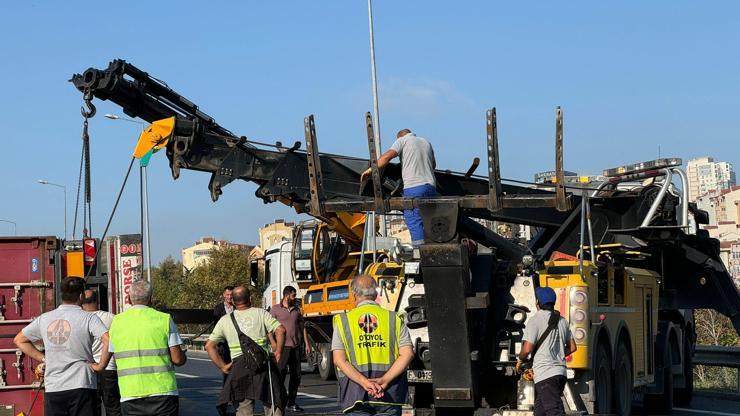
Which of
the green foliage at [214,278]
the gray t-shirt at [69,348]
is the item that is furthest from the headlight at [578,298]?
the green foliage at [214,278]

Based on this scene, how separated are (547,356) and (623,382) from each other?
148 inches

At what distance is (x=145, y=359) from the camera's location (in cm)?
864

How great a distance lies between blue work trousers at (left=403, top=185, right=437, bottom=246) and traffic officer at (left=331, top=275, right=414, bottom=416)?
349 cm

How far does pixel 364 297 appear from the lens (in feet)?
27.6

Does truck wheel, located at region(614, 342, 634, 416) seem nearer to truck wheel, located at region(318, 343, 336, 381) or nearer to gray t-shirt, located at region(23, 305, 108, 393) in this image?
gray t-shirt, located at region(23, 305, 108, 393)

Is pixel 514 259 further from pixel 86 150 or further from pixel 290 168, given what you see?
pixel 86 150

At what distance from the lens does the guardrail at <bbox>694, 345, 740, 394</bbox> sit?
19.9m

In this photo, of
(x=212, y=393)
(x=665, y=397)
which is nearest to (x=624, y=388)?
(x=665, y=397)

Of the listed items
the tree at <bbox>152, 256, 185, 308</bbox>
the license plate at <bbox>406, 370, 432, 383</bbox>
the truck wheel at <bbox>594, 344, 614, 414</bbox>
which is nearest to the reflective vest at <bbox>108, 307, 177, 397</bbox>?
the license plate at <bbox>406, 370, 432, 383</bbox>

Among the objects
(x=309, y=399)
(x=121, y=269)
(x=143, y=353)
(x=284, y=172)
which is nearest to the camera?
(x=143, y=353)

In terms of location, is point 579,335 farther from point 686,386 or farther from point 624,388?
point 686,386

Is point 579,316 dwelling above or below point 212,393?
above

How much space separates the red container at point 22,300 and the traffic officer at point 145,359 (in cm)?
475

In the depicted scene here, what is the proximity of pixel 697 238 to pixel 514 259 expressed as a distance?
4.99m
